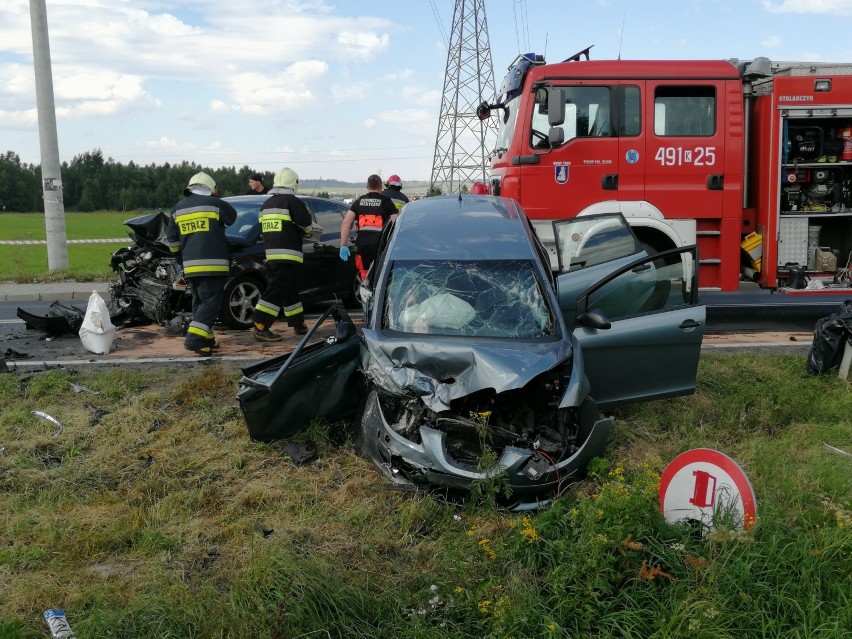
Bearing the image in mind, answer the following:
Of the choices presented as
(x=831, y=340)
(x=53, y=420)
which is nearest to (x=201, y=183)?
(x=53, y=420)

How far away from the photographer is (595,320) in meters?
5.27

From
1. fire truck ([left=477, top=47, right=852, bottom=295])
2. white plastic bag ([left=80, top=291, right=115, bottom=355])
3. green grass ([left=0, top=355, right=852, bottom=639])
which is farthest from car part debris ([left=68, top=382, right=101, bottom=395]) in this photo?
fire truck ([left=477, top=47, right=852, bottom=295])

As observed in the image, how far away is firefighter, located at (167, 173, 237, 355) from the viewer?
7.94m

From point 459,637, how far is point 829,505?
192 cm

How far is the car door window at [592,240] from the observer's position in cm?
650

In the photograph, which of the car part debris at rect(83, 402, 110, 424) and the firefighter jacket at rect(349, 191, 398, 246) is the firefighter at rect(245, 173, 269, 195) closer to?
the firefighter jacket at rect(349, 191, 398, 246)

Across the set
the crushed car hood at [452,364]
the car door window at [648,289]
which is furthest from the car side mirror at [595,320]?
the car door window at [648,289]

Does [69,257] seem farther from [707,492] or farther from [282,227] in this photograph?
[707,492]

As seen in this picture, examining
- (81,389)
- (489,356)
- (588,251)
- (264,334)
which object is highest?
(588,251)

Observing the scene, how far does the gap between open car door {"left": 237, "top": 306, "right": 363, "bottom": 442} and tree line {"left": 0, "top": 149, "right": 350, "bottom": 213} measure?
6894 centimetres

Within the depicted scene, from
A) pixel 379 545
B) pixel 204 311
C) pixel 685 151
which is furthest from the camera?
pixel 685 151

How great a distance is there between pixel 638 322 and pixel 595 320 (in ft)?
1.48

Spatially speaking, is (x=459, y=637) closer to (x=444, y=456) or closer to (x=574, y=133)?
(x=444, y=456)

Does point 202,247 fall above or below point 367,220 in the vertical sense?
below
